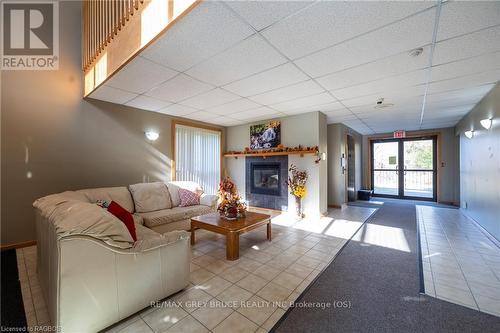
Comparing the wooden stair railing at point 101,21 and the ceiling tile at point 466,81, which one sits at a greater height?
the wooden stair railing at point 101,21

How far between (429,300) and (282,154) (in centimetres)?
375

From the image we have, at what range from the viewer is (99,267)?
156cm

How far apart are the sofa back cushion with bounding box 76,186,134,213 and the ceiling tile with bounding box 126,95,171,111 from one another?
167 cm

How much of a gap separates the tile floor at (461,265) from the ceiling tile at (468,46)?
8.25 feet

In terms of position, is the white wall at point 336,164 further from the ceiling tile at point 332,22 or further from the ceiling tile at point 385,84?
the ceiling tile at point 332,22

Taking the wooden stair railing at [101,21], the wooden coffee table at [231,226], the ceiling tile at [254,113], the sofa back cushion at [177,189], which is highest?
the wooden stair railing at [101,21]

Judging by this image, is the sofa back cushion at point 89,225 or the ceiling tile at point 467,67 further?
the ceiling tile at point 467,67

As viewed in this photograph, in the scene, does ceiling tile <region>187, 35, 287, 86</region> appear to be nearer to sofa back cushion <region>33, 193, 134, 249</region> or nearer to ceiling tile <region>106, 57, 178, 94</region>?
ceiling tile <region>106, 57, 178, 94</region>

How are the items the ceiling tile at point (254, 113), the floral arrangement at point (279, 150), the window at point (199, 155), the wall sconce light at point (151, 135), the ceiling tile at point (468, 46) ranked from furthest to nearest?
the window at point (199, 155) → the floral arrangement at point (279, 150) → the ceiling tile at point (254, 113) → the wall sconce light at point (151, 135) → the ceiling tile at point (468, 46)

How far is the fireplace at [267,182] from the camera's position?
5383mm

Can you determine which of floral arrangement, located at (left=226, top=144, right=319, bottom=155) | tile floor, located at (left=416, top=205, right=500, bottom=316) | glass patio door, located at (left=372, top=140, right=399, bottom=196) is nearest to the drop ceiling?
floral arrangement, located at (left=226, top=144, right=319, bottom=155)

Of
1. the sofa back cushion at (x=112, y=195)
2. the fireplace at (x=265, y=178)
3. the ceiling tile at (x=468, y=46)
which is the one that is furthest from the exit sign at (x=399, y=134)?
the sofa back cushion at (x=112, y=195)

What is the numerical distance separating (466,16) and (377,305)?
261 centimetres

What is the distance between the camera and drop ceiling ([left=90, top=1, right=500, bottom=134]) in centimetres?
174
